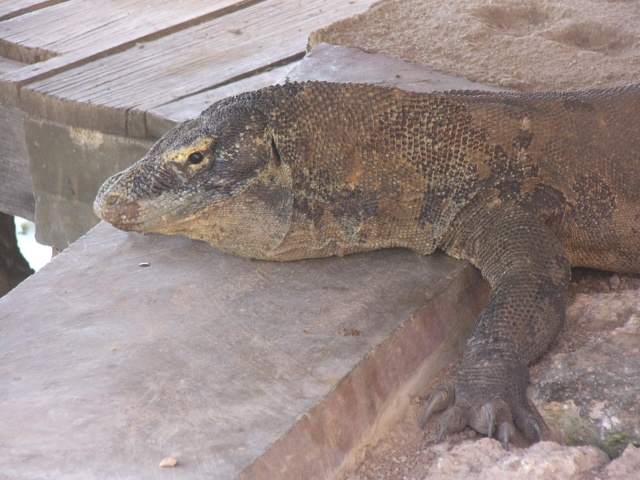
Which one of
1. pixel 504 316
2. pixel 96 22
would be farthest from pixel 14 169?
pixel 504 316

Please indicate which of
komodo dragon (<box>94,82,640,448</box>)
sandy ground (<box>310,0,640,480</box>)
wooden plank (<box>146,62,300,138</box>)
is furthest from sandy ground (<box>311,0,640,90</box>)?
komodo dragon (<box>94,82,640,448</box>)

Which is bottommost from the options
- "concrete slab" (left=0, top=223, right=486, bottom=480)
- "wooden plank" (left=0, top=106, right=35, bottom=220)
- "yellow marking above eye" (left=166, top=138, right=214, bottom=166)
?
"wooden plank" (left=0, top=106, right=35, bottom=220)

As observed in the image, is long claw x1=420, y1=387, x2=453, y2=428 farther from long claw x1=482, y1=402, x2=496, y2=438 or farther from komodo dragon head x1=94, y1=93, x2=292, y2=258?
komodo dragon head x1=94, y1=93, x2=292, y2=258

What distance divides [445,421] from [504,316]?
0.47m

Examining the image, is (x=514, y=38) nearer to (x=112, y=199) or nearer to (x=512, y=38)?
(x=512, y=38)

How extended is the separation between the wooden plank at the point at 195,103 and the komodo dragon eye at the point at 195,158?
1.22 m

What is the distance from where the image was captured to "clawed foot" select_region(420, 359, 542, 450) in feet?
9.25

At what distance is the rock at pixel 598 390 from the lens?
2.67 meters

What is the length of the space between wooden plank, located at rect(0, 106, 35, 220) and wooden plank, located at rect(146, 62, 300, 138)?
1214mm

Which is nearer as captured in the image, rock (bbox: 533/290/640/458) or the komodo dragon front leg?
rock (bbox: 533/290/640/458)

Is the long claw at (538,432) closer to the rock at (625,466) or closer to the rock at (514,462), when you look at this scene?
the rock at (514,462)

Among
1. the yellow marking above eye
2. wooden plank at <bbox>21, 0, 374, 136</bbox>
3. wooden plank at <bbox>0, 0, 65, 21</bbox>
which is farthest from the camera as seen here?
wooden plank at <bbox>0, 0, 65, 21</bbox>

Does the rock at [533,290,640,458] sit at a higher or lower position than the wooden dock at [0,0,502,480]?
lower

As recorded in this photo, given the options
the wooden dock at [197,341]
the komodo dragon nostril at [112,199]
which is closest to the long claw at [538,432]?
the wooden dock at [197,341]
